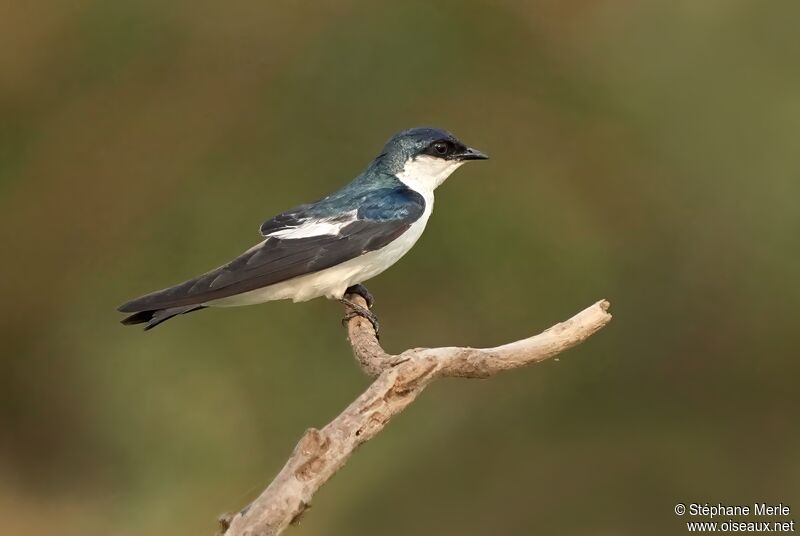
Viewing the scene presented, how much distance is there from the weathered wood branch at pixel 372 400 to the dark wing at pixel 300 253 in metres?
0.17

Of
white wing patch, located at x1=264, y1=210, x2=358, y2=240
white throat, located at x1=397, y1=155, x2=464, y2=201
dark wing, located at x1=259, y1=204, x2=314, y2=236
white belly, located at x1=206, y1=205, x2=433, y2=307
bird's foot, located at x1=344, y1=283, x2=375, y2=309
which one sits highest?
white throat, located at x1=397, y1=155, x2=464, y2=201

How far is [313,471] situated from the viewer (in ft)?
4.69

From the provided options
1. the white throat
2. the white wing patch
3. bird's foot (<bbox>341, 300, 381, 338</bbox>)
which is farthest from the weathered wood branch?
the white throat

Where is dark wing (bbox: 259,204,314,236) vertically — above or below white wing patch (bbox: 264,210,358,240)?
above

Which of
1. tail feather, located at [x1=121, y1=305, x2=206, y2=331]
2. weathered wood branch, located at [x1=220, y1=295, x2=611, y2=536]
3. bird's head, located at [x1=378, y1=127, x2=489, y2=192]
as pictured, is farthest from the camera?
bird's head, located at [x1=378, y1=127, x2=489, y2=192]

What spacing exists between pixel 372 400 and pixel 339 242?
562 mm

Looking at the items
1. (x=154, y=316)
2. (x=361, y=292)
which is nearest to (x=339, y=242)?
(x=361, y=292)

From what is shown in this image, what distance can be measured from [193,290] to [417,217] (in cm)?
51

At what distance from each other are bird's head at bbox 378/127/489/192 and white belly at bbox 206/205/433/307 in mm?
151

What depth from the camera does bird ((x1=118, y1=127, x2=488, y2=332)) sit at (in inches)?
74.5

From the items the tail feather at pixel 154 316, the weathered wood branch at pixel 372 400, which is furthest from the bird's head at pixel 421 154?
the tail feather at pixel 154 316

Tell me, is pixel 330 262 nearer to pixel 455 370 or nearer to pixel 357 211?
pixel 357 211

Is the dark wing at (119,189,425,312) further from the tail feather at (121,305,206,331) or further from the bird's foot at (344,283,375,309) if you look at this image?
the bird's foot at (344,283,375,309)

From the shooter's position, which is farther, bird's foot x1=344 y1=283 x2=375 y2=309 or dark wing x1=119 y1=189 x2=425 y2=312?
bird's foot x1=344 y1=283 x2=375 y2=309
